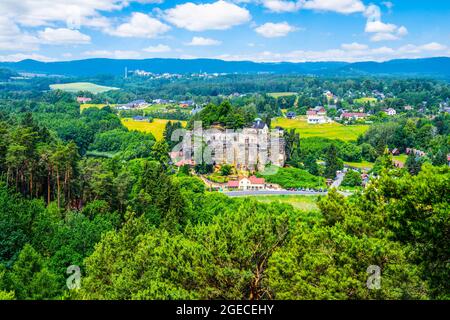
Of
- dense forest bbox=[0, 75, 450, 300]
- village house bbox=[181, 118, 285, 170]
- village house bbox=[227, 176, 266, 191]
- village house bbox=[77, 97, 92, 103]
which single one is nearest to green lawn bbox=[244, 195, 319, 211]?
village house bbox=[227, 176, 266, 191]

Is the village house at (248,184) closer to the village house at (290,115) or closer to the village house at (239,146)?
the village house at (239,146)

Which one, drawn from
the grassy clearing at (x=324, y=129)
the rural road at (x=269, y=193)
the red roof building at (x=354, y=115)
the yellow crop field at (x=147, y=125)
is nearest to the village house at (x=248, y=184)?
the rural road at (x=269, y=193)

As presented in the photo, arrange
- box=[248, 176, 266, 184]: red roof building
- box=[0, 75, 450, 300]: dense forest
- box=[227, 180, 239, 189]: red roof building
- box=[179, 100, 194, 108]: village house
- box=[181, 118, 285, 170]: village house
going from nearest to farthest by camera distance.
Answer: box=[0, 75, 450, 300]: dense forest, box=[227, 180, 239, 189]: red roof building, box=[248, 176, 266, 184]: red roof building, box=[181, 118, 285, 170]: village house, box=[179, 100, 194, 108]: village house

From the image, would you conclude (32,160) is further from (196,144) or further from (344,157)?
(344,157)

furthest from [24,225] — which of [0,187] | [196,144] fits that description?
[196,144]

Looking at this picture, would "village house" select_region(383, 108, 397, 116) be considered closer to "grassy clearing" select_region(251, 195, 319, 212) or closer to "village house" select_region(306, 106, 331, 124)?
"village house" select_region(306, 106, 331, 124)

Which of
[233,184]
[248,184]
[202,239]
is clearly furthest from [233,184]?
[202,239]
